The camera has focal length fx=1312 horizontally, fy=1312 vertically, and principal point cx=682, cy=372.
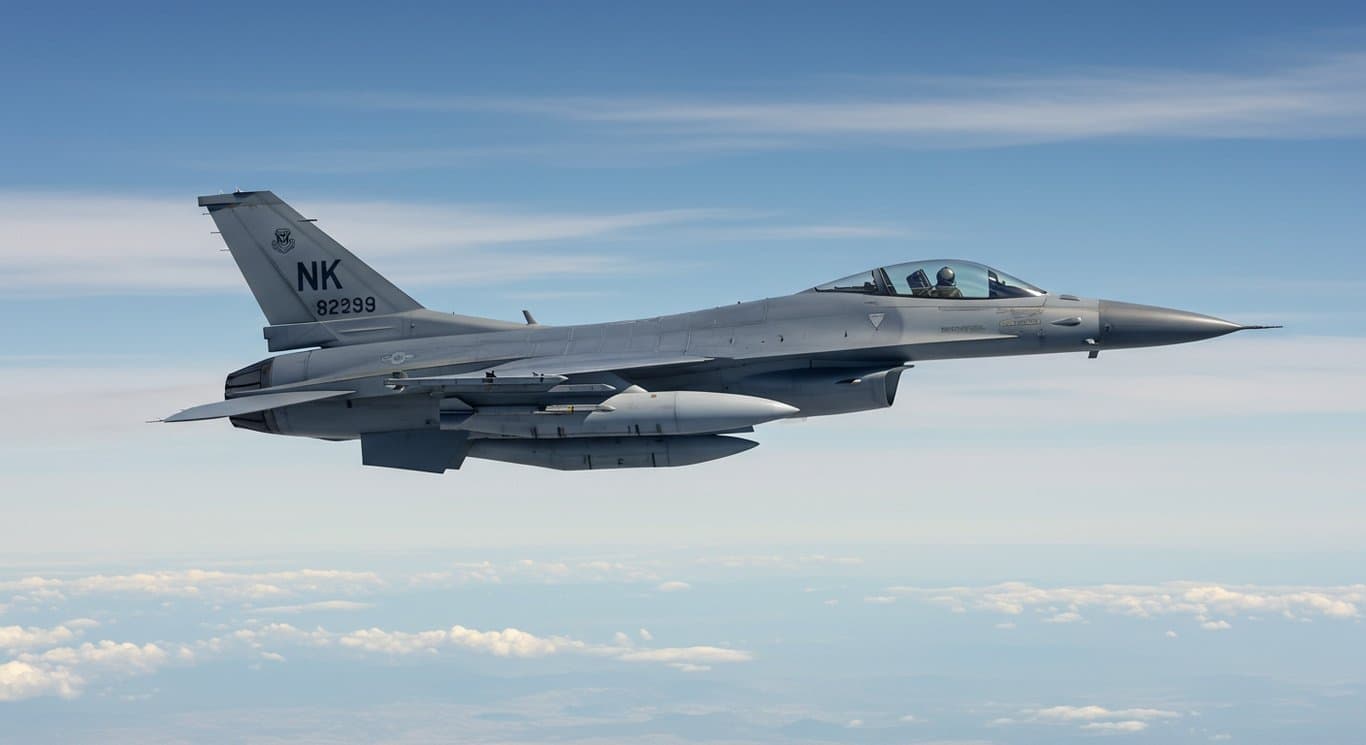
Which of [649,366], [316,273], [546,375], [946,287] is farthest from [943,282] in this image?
[316,273]

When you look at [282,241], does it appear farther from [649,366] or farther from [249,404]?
[649,366]

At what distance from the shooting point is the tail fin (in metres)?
23.3

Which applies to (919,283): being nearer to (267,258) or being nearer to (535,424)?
(535,424)

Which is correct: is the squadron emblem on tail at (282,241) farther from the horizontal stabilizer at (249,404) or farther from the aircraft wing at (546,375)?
the aircraft wing at (546,375)

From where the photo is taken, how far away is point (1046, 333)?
20.2 m

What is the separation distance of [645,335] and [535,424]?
2.40 meters

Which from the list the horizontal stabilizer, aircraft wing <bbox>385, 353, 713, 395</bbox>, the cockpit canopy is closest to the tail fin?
the horizontal stabilizer

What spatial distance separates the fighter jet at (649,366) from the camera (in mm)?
20109

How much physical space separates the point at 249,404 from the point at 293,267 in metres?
2.85

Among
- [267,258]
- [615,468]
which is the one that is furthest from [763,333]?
[267,258]

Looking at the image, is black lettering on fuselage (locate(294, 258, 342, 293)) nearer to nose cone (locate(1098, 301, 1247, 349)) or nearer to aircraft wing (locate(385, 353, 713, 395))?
aircraft wing (locate(385, 353, 713, 395))

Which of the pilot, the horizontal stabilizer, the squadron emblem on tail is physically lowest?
the horizontal stabilizer

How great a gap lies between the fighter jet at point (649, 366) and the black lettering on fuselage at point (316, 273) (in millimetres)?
969

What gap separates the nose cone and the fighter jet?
0.02 metres
